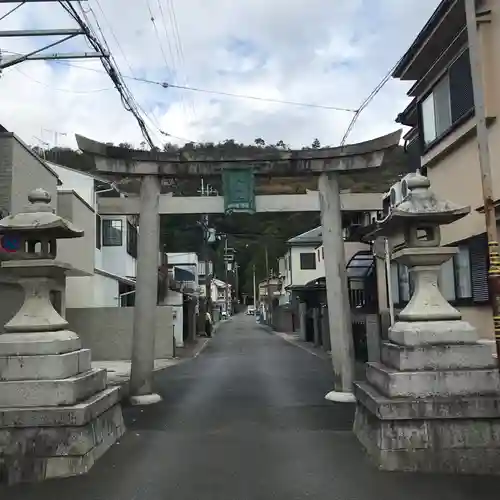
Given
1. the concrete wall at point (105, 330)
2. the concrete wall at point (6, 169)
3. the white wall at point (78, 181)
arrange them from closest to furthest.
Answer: the concrete wall at point (6, 169) → the concrete wall at point (105, 330) → the white wall at point (78, 181)

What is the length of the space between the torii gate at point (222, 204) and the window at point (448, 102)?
70.0 inches

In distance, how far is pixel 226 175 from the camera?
1231 centimetres

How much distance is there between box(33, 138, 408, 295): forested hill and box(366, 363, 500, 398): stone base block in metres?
6.99

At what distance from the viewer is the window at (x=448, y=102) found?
12.2m

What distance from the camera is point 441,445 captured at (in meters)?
6.31

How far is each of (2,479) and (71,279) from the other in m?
20.0

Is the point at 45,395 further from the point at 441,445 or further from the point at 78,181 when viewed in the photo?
the point at 78,181

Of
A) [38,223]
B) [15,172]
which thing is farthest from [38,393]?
[15,172]

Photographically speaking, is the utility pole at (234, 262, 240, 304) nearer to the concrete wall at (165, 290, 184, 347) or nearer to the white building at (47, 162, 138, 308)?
the concrete wall at (165, 290, 184, 347)

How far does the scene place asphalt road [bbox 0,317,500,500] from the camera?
5762mm

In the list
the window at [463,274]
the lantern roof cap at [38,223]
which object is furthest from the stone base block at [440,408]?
the window at [463,274]

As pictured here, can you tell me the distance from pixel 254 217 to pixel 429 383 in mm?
8888

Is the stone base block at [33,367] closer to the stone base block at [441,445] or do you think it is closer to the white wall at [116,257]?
the stone base block at [441,445]

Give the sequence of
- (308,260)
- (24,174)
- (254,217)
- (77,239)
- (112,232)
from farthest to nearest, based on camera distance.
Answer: (308,260), (112,232), (77,239), (24,174), (254,217)
